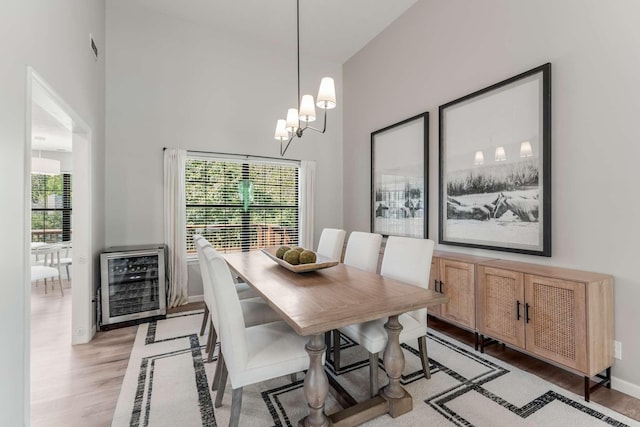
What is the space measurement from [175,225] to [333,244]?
214 cm

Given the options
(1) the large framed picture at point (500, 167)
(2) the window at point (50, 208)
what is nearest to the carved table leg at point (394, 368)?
(1) the large framed picture at point (500, 167)

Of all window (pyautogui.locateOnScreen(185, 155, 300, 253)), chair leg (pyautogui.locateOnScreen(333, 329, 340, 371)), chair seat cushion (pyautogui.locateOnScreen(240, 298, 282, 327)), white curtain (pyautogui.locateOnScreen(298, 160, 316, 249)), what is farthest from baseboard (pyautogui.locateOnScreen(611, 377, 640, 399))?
window (pyautogui.locateOnScreen(185, 155, 300, 253))

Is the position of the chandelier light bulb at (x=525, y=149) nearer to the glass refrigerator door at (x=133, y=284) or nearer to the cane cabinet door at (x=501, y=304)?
the cane cabinet door at (x=501, y=304)

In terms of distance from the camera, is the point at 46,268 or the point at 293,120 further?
the point at 46,268

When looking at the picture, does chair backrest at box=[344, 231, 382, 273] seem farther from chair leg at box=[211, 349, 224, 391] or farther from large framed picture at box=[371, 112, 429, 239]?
chair leg at box=[211, 349, 224, 391]

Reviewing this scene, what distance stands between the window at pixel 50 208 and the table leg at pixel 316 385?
7773mm

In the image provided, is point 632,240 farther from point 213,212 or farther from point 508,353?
point 213,212

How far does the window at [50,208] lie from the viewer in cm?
666

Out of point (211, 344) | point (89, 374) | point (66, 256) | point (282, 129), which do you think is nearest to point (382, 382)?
point (211, 344)

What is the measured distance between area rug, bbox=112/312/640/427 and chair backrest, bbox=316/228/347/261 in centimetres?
98

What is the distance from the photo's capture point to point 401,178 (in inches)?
157

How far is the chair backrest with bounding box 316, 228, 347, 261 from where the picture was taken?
3252 millimetres

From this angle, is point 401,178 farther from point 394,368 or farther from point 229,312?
point 229,312

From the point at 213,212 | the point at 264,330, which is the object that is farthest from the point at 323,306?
the point at 213,212
